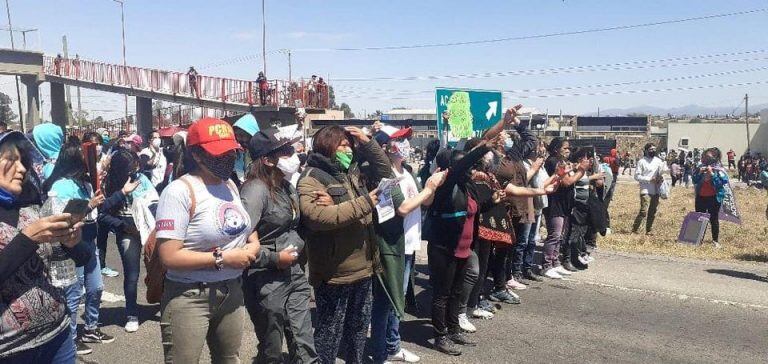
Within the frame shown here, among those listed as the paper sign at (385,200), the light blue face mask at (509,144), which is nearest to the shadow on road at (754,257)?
the light blue face mask at (509,144)

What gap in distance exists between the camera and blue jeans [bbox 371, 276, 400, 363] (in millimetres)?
4578

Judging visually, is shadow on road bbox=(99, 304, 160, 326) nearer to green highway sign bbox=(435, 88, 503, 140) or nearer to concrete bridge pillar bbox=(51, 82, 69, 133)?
green highway sign bbox=(435, 88, 503, 140)

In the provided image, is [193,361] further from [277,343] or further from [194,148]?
[194,148]

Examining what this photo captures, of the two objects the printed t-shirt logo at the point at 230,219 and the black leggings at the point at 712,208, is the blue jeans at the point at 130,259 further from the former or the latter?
the black leggings at the point at 712,208

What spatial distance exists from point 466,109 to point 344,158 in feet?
15.0

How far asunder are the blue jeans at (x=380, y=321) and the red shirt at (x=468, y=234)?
0.81m

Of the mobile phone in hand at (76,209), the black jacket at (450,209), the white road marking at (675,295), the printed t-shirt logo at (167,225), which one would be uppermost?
the mobile phone in hand at (76,209)

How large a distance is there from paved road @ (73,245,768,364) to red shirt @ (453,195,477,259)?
3.05 ft

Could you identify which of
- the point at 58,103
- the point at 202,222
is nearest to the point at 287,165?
the point at 202,222

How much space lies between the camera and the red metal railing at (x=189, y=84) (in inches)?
1121

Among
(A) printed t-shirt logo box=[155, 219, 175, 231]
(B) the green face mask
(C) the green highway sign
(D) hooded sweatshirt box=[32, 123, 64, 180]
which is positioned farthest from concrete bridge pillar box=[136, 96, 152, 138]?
(A) printed t-shirt logo box=[155, 219, 175, 231]

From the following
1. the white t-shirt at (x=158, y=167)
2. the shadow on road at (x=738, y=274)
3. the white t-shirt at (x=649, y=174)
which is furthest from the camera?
the white t-shirt at (x=649, y=174)

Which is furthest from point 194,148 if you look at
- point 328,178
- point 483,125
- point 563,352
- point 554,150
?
point 554,150

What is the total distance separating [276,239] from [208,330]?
2.29ft
